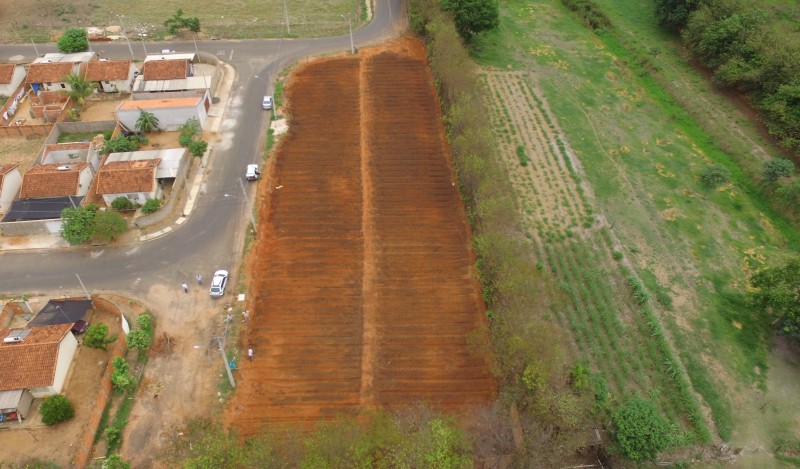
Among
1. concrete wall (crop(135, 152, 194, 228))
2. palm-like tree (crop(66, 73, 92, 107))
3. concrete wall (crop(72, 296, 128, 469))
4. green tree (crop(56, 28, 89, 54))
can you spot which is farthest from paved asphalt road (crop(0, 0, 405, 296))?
green tree (crop(56, 28, 89, 54))

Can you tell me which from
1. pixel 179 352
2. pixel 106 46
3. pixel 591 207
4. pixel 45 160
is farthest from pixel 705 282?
pixel 106 46

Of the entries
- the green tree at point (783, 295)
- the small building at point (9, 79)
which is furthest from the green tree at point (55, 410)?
the green tree at point (783, 295)

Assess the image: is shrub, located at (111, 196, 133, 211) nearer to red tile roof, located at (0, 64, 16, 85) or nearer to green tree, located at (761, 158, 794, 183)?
red tile roof, located at (0, 64, 16, 85)

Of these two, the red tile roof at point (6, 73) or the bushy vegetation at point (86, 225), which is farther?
the red tile roof at point (6, 73)

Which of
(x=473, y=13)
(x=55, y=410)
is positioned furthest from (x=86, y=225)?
(x=473, y=13)

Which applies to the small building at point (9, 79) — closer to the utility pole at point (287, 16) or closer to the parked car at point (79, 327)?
the utility pole at point (287, 16)

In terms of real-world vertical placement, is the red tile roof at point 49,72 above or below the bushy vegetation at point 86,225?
above
